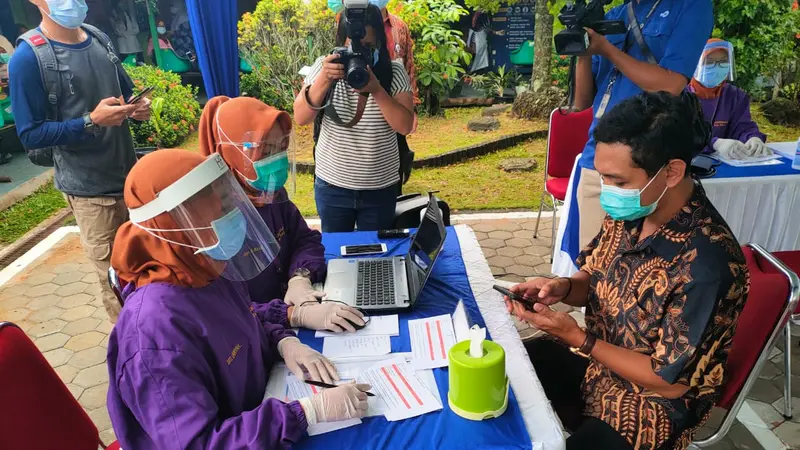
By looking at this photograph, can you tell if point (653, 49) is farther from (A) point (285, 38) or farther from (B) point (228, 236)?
(A) point (285, 38)

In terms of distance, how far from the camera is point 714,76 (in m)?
3.37

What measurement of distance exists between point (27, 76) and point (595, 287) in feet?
9.19

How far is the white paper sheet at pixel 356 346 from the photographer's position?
1.65 meters

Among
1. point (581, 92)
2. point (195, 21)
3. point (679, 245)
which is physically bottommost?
point (679, 245)

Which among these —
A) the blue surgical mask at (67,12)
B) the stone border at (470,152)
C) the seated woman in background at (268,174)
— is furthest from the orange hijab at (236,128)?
the stone border at (470,152)

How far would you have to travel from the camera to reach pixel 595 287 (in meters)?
1.83

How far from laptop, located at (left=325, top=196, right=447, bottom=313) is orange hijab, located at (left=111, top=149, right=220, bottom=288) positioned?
72 cm

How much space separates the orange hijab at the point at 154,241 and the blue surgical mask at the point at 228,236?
0.04 metres

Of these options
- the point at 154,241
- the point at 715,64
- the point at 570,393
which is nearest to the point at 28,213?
the point at 154,241

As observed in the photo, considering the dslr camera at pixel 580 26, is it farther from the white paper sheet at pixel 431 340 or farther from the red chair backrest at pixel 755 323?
the white paper sheet at pixel 431 340

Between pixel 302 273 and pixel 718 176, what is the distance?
2538mm

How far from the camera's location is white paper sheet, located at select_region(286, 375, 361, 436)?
4.47ft

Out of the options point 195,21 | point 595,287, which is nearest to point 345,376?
point 595,287

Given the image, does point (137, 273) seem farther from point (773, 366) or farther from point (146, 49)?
point (146, 49)
